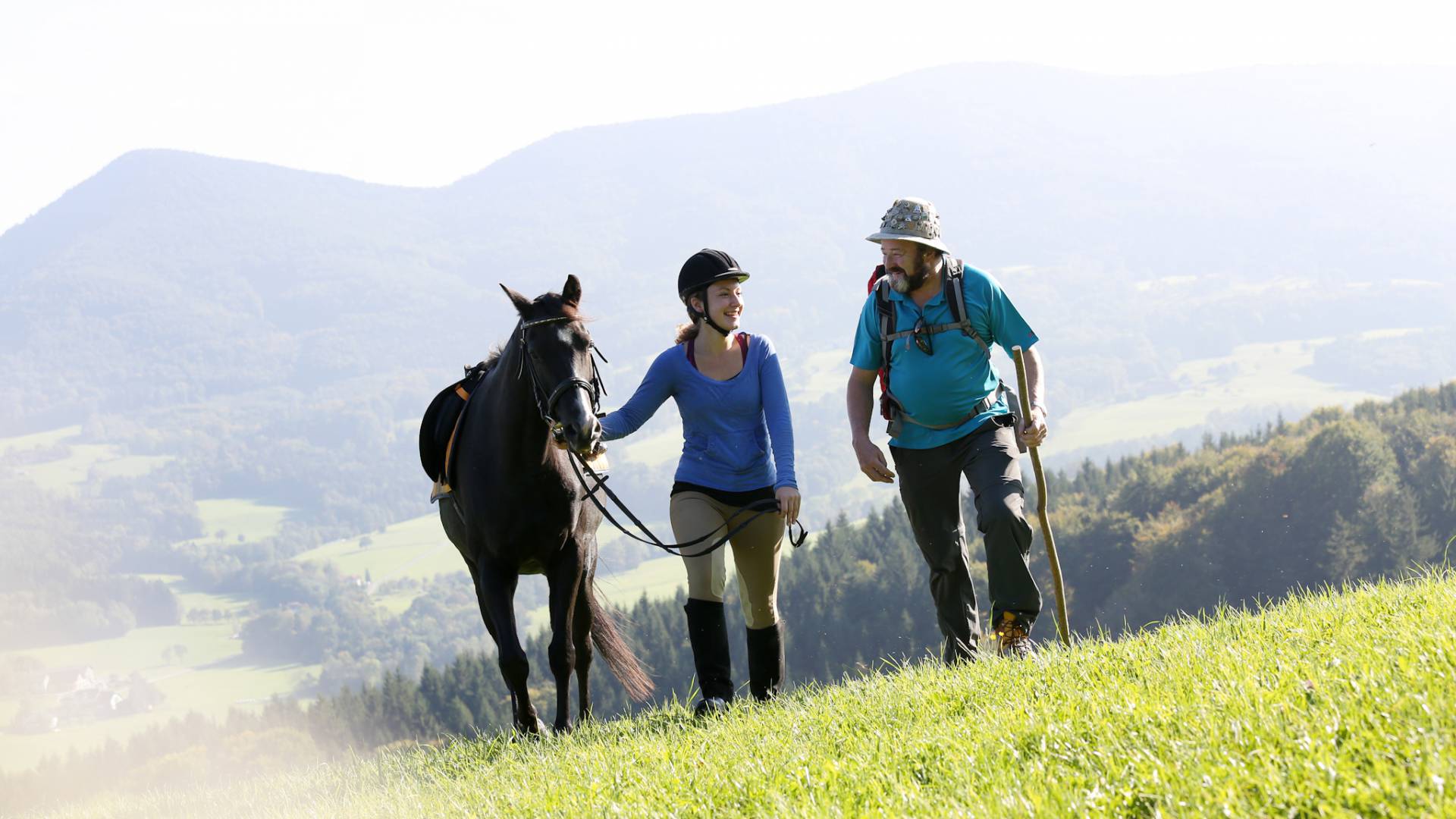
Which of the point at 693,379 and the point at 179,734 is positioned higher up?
the point at 693,379

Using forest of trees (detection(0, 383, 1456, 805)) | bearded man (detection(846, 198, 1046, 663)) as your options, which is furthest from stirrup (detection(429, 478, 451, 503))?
forest of trees (detection(0, 383, 1456, 805))

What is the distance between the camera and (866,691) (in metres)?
6.68

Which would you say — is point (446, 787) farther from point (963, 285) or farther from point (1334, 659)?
point (1334, 659)

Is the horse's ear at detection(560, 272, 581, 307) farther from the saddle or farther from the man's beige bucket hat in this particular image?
the man's beige bucket hat

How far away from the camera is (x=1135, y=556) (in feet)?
299

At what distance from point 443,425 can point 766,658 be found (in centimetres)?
347

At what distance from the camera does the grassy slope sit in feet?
11.8

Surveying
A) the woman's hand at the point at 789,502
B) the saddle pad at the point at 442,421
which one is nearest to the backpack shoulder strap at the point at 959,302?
the woman's hand at the point at 789,502

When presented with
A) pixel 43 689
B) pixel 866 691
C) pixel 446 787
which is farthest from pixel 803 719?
pixel 43 689

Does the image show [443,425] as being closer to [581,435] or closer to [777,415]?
[581,435]

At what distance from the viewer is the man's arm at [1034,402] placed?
271 inches

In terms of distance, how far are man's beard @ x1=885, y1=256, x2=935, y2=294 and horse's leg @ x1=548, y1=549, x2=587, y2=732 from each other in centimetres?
295

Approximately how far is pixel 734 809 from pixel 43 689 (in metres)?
222

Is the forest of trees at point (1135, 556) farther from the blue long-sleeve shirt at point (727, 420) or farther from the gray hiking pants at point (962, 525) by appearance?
the gray hiking pants at point (962, 525)
